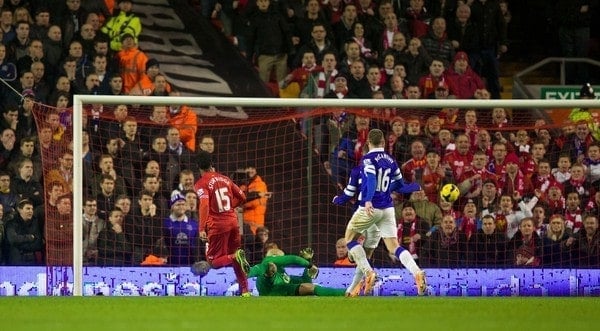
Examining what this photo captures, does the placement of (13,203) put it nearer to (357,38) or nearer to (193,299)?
(193,299)

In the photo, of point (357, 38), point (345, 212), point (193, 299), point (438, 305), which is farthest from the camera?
point (357, 38)

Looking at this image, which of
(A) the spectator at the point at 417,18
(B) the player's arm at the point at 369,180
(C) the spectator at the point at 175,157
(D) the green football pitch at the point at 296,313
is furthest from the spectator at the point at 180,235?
(A) the spectator at the point at 417,18

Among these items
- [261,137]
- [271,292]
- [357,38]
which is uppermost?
[357,38]

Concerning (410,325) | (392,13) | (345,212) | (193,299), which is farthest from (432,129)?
(410,325)

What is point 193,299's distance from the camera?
13805 millimetres

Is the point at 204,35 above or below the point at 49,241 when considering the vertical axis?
above

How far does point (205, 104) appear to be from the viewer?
16.2 m

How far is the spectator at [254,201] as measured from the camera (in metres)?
17.7

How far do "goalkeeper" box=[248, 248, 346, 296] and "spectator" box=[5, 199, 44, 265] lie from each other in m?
2.64

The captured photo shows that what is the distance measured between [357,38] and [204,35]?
86.9 inches

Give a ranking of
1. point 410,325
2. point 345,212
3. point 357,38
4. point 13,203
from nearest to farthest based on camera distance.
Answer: point 410,325
point 13,203
point 345,212
point 357,38

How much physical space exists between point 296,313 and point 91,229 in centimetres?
571

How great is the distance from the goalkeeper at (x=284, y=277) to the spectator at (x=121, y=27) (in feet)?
16.0

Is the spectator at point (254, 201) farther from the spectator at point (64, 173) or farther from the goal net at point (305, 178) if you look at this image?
the spectator at point (64, 173)
